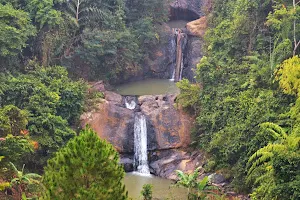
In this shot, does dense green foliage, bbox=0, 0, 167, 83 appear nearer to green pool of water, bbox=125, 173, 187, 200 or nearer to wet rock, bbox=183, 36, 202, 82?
wet rock, bbox=183, 36, 202, 82

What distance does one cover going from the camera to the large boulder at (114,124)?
26703 mm

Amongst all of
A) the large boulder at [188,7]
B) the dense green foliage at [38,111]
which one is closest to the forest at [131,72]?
the dense green foliage at [38,111]

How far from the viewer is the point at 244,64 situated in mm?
26422

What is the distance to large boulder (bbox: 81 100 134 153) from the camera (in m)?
26.7

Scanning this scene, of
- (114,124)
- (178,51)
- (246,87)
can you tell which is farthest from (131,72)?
(246,87)

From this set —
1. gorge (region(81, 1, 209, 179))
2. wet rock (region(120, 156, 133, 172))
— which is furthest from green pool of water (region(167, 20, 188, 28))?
wet rock (region(120, 156, 133, 172))

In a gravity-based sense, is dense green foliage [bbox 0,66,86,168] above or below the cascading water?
below

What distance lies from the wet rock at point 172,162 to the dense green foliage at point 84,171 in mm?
12760

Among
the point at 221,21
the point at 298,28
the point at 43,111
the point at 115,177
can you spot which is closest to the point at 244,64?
the point at 298,28

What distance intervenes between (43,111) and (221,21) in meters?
14.8

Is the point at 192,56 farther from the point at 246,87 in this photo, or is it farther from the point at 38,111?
the point at 38,111

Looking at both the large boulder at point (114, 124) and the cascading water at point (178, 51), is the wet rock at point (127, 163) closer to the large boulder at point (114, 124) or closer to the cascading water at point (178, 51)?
the large boulder at point (114, 124)

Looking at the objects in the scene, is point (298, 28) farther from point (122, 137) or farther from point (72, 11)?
point (72, 11)

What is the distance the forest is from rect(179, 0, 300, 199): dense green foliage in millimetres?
60
